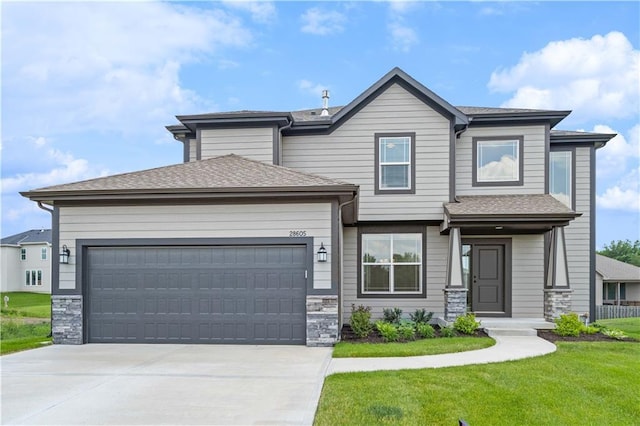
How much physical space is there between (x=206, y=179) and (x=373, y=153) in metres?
4.84

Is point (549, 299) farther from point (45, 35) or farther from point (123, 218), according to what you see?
point (45, 35)

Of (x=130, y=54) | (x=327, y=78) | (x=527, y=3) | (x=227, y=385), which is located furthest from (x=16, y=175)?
(x=527, y=3)

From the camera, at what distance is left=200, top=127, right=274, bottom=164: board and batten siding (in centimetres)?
1254

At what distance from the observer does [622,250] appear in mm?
46875

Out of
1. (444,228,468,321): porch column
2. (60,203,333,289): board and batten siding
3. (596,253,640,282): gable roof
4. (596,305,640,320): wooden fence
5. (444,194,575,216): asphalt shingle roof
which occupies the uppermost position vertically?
(444,194,575,216): asphalt shingle roof

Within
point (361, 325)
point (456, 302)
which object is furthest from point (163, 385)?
point (456, 302)

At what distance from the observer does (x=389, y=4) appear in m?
14.1

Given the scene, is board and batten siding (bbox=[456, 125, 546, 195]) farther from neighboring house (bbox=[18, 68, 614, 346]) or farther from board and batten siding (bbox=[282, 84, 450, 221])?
board and batten siding (bbox=[282, 84, 450, 221])

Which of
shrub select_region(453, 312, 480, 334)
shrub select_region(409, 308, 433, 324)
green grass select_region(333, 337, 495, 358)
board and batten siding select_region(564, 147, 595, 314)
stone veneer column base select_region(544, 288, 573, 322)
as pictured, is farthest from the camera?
board and batten siding select_region(564, 147, 595, 314)

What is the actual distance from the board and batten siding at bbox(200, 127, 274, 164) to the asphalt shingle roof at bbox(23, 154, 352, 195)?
4.35 feet

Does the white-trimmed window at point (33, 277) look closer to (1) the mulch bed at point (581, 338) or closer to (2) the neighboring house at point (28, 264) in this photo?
(2) the neighboring house at point (28, 264)

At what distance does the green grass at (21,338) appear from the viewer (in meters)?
9.27

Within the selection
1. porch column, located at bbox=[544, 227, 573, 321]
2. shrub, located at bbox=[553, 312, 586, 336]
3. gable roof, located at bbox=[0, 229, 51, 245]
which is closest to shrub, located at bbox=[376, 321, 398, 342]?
shrub, located at bbox=[553, 312, 586, 336]

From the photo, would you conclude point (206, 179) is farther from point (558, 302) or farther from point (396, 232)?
point (558, 302)
